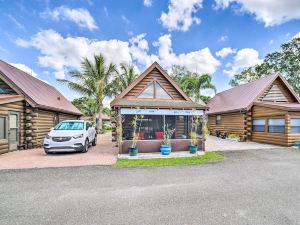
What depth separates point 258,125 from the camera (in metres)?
17.1

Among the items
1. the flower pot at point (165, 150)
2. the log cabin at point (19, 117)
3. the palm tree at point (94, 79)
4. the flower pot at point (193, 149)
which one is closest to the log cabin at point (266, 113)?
the flower pot at point (193, 149)

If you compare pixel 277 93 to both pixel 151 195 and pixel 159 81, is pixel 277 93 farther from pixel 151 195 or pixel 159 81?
pixel 151 195

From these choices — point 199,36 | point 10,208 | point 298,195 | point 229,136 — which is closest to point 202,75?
point 199,36

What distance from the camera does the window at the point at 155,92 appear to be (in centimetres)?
1496

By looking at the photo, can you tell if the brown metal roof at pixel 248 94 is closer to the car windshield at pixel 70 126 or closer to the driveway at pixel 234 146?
the driveway at pixel 234 146

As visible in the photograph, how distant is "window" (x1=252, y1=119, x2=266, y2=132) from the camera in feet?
54.1

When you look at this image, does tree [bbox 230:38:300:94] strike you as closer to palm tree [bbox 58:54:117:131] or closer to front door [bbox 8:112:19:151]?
palm tree [bbox 58:54:117:131]

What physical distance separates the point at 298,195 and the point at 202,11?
16.4 metres

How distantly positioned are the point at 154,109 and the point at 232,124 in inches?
472

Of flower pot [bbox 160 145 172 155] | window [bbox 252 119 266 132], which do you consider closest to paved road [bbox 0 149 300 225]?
flower pot [bbox 160 145 172 155]

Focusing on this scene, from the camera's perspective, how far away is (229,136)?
19234 millimetres

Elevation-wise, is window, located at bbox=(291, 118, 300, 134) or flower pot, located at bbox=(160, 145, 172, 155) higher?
window, located at bbox=(291, 118, 300, 134)

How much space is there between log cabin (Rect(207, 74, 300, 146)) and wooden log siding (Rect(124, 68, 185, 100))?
6.99m

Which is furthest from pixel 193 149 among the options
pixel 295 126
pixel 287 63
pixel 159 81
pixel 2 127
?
pixel 287 63
